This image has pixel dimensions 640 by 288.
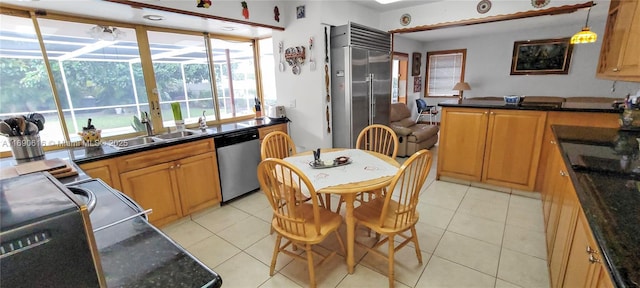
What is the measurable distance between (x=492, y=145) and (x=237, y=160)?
9.22ft

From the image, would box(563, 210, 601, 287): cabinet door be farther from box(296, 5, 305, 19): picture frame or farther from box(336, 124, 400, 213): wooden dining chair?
box(296, 5, 305, 19): picture frame

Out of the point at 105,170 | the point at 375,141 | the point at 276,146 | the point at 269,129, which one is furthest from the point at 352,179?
the point at 105,170

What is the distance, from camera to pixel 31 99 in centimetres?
221

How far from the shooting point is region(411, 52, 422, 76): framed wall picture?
6.90 meters

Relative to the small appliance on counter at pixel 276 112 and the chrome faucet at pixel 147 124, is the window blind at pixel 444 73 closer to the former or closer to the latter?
the small appliance on counter at pixel 276 112

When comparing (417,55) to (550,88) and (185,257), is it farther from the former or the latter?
(185,257)

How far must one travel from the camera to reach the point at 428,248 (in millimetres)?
2121

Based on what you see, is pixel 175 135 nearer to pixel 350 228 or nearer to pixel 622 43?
Result: pixel 350 228

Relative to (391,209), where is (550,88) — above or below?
above

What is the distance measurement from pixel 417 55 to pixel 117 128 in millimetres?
6567

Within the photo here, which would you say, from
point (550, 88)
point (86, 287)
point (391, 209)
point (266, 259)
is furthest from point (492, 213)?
point (550, 88)

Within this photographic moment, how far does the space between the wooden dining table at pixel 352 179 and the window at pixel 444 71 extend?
19.7ft

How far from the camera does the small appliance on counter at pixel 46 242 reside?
50 centimetres

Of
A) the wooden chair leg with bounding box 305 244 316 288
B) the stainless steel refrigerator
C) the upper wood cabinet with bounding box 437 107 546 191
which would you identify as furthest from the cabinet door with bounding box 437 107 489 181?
the wooden chair leg with bounding box 305 244 316 288
